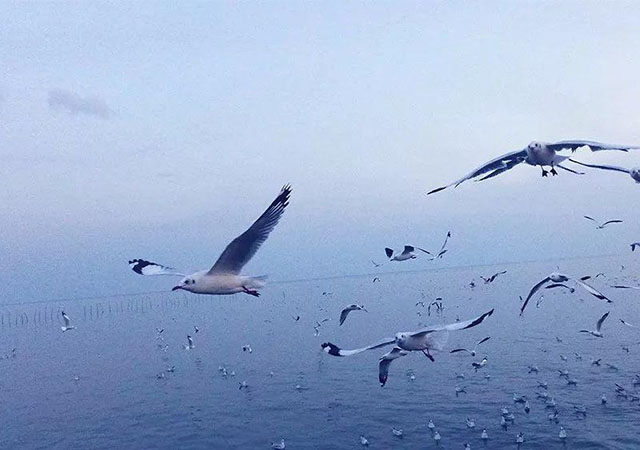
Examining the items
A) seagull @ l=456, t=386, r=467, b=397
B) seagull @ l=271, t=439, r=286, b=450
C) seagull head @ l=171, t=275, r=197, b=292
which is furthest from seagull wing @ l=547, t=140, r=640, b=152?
seagull @ l=456, t=386, r=467, b=397

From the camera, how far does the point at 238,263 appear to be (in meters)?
10.9

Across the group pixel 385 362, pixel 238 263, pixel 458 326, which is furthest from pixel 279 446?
pixel 238 263

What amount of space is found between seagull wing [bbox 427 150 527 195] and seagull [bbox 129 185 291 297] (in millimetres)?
3302

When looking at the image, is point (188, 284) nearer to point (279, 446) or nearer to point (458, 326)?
point (458, 326)

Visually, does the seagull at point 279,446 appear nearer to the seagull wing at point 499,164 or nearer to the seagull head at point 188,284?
the seagull head at point 188,284

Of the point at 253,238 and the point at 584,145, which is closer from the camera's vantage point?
the point at 253,238

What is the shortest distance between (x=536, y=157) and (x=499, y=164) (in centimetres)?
113

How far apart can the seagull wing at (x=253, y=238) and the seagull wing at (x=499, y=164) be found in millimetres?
3179

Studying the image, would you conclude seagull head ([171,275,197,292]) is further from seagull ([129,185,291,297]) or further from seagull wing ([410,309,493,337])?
seagull wing ([410,309,493,337])

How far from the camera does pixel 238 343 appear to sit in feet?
219

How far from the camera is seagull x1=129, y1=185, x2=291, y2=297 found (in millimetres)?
10211

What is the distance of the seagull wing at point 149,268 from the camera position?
12492mm

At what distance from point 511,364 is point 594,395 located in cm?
1033

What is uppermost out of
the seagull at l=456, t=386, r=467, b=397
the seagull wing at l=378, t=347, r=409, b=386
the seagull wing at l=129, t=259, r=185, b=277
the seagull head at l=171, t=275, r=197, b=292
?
the seagull wing at l=129, t=259, r=185, b=277
